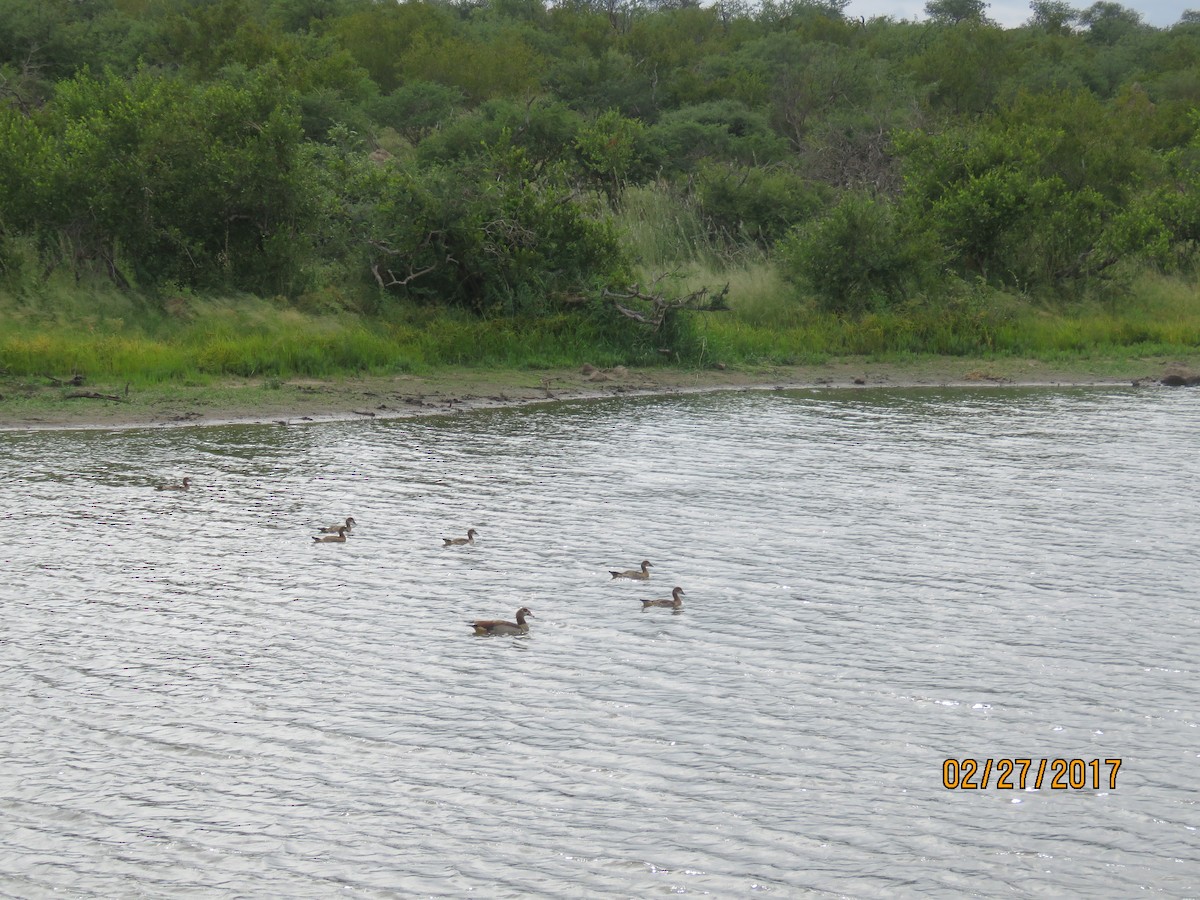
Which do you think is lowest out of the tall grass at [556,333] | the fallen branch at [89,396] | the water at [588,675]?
the water at [588,675]

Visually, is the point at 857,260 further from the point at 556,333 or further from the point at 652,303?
the point at 556,333

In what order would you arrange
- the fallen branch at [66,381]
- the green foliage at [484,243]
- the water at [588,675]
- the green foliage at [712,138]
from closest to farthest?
1. the water at [588,675]
2. the fallen branch at [66,381]
3. the green foliage at [484,243]
4. the green foliage at [712,138]

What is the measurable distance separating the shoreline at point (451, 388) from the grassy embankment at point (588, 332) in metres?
0.32

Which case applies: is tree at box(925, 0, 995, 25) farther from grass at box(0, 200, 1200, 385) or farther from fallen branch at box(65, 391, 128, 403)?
fallen branch at box(65, 391, 128, 403)

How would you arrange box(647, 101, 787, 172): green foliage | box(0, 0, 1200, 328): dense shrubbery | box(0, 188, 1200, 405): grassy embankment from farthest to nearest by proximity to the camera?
box(647, 101, 787, 172): green foliage → box(0, 0, 1200, 328): dense shrubbery → box(0, 188, 1200, 405): grassy embankment

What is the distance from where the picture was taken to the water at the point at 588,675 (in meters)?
6.36

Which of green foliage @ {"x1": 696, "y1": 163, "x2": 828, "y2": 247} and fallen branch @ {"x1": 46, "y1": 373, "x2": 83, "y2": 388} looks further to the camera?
green foliage @ {"x1": 696, "y1": 163, "x2": 828, "y2": 247}

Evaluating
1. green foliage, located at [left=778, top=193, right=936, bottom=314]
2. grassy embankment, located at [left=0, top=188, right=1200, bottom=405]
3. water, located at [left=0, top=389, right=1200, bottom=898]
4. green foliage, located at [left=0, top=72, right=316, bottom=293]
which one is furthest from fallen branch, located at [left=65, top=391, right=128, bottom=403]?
green foliage, located at [left=778, top=193, right=936, bottom=314]

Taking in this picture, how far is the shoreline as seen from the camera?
17.8m

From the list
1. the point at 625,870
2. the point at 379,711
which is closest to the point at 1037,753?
the point at 625,870

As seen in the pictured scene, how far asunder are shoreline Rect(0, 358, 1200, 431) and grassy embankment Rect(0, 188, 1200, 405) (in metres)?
0.32

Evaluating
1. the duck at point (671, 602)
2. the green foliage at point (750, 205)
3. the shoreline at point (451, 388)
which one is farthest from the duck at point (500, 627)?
the green foliage at point (750, 205)

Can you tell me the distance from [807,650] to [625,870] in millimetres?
3287

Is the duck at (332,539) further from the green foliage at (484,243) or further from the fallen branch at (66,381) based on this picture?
the green foliage at (484,243)
